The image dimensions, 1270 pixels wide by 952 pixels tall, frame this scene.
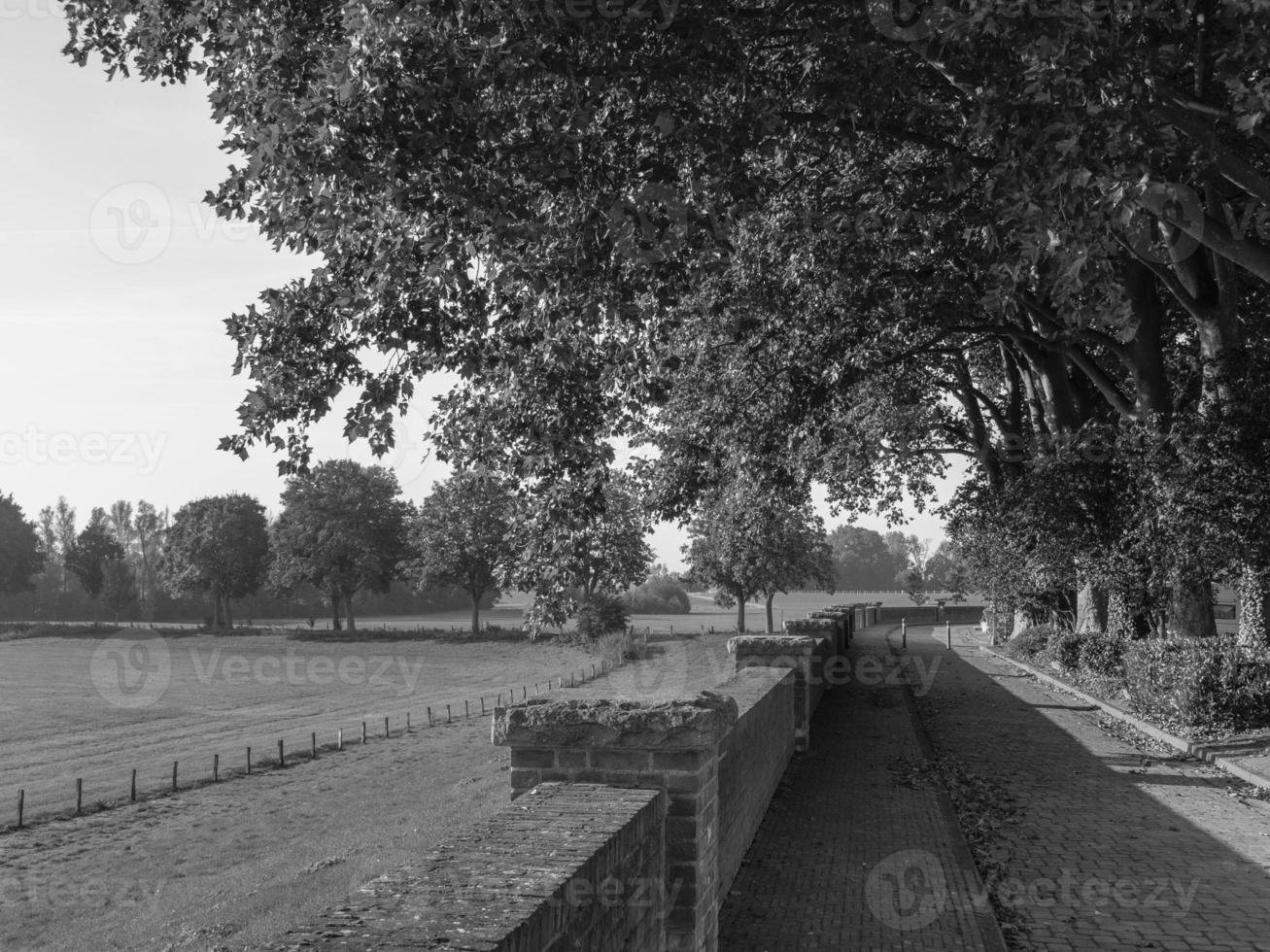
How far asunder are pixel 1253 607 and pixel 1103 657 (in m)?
5.87

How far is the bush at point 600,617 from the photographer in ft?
184

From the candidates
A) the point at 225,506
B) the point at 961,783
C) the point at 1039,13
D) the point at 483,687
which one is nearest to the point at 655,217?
the point at 1039,13

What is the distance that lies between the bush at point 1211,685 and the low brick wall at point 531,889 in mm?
12744

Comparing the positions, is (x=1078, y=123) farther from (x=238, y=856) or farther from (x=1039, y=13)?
(x=238, y=856)

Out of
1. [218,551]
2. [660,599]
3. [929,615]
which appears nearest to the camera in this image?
[929,615]

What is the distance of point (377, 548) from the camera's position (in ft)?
253

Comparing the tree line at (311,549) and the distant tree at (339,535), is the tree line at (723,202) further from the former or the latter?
Answer: the distant tree at (339,535)

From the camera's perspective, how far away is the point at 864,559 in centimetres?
17938

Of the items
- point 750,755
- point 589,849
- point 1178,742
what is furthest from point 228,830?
point 589,849

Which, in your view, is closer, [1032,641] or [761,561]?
[1032,641]

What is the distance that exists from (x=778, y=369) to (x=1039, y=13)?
10053 mm

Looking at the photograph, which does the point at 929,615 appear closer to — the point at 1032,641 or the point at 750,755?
the point at 1032,641

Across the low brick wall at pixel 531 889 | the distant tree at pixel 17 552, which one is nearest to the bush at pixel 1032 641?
the low brick wall at pixel 531 889

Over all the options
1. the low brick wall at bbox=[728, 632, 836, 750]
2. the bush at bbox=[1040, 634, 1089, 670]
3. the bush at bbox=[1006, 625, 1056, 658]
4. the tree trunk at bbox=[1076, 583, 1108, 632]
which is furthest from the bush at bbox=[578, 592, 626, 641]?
the low brick wall at bbox=[728, 632, 836, 750]
